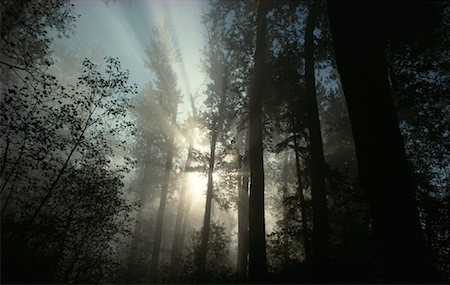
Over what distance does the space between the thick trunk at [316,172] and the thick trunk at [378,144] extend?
309 inches

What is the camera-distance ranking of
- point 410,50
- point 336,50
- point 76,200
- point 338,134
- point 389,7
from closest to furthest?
point 336,50 < point 389,7 < point 76,200 < point 410,50 < point 338,134

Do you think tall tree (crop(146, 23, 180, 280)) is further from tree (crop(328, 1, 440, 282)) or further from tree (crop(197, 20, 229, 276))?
tree (crop(328, 1, 440, 282))

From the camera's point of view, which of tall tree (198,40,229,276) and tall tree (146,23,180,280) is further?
tall tree (146,23,180,280)

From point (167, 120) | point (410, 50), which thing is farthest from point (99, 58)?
point (410, 50)

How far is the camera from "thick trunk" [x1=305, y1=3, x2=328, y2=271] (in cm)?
1011

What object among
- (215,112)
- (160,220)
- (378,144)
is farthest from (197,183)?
(378,144)

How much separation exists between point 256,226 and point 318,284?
2.71 metres

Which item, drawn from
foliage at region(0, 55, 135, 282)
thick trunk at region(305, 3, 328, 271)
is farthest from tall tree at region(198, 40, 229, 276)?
foliage at region(0, 55, 135, 282)

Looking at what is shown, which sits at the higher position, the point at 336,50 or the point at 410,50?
the point at 410,50

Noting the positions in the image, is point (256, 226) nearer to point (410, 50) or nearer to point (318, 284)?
point (318, 284)

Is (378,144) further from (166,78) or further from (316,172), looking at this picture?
(166,78)

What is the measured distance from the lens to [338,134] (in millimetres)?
21344

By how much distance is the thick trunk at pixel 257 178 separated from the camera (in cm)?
860

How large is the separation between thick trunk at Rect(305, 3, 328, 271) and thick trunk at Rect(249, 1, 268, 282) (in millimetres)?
2236
